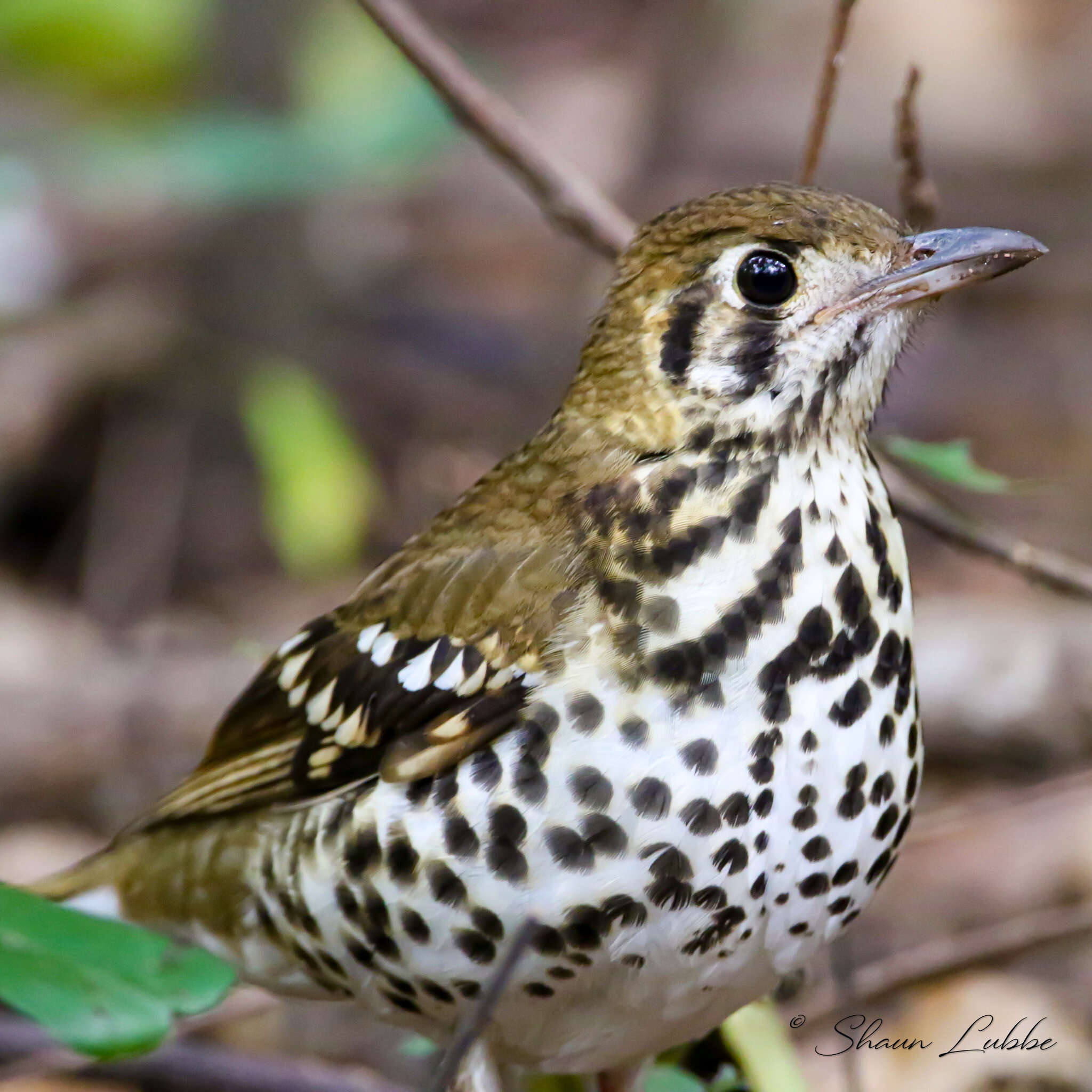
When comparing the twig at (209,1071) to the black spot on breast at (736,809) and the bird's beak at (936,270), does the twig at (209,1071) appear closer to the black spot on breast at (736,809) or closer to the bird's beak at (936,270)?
the black spot on breast at (736,809)

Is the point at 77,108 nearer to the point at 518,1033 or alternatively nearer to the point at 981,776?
the point at 981,776

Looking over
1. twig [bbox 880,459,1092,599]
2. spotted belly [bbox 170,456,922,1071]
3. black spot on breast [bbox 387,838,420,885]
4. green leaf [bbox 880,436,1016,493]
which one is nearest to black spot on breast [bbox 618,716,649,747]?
spotted belly [bbox 170,456,922,1071]

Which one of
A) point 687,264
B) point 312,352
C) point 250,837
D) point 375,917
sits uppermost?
point 312,352

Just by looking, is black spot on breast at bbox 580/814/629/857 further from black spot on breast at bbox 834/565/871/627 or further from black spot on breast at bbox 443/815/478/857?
A: black spot on breast at bbox 834/565/871/627

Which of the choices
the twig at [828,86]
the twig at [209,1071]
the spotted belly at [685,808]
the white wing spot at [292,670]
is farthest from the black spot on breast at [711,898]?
the twig at [828,86]

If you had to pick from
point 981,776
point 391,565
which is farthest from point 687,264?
point 981,776

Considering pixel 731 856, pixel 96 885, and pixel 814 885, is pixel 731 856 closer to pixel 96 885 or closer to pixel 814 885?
pixel 814 885
